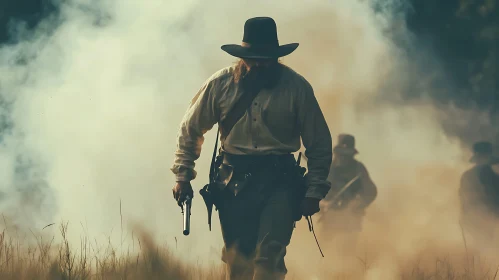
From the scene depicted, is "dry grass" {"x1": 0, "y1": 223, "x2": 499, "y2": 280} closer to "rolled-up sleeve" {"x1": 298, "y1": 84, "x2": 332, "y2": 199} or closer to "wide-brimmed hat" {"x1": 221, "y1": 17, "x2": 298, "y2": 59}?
"rolled-up sleeve" {"x1": 298, "y1": 84, "x2": 332, "y2": 199}

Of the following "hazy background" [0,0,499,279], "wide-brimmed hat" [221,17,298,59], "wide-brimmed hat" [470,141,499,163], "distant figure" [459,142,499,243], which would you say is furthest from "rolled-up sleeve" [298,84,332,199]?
"wide-brimmed hat" [470,141,499,163]

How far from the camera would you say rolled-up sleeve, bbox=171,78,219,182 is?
6.29 metres

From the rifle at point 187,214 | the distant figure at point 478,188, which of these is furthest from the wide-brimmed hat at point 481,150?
the rifle at point 187,214

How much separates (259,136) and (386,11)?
40.1 feet

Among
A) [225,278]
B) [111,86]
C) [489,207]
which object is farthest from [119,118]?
[225,278]

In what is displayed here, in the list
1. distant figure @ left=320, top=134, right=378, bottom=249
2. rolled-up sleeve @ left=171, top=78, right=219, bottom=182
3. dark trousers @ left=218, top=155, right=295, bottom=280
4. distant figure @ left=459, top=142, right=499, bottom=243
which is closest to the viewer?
dark trousers @ left=218, top=155, right=295, bottom=280

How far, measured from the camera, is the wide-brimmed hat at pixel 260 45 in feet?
20.3

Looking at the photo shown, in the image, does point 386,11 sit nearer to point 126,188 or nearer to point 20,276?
point 126,188

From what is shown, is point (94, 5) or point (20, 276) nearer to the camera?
point (20, 276)

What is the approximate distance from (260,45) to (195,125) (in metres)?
0.58

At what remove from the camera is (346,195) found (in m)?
12.0

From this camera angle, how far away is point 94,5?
1378 cm

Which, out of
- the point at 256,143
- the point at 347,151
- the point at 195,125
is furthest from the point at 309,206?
the point at 347,151

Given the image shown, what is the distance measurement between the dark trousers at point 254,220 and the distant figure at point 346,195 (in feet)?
18.2
